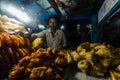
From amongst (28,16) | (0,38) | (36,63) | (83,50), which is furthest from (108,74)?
(28,16)

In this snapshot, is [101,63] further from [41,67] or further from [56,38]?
[56,38]

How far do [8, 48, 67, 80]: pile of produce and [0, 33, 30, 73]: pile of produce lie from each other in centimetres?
20

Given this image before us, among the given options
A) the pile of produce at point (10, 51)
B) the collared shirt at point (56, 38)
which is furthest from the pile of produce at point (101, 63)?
the collared shirt at point (56, 38)

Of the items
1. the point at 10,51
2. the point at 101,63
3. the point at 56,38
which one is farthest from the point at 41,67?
the point at 56,38

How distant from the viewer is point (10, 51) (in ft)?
8.91

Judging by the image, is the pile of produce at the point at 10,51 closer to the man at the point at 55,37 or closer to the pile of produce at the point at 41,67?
the pile of produce at the point at 41,67

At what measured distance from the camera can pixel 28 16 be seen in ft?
23.1

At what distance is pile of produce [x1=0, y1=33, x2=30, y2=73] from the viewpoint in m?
2.55

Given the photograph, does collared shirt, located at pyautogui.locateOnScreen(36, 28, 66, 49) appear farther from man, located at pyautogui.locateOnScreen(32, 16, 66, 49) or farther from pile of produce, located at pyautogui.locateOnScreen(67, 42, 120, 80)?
pile of produce, located at pyautogui.locateOnScreen(67, 42, 120, 80)

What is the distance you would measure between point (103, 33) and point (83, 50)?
524 cm

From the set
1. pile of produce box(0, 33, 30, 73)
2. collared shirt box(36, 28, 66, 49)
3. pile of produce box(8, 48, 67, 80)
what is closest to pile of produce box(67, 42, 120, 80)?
pile of produce box(8, 48, 67, 80)

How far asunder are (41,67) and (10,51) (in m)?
0.68

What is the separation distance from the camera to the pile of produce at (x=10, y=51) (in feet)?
8.36

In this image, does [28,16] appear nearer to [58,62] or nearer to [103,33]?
[103,33]
